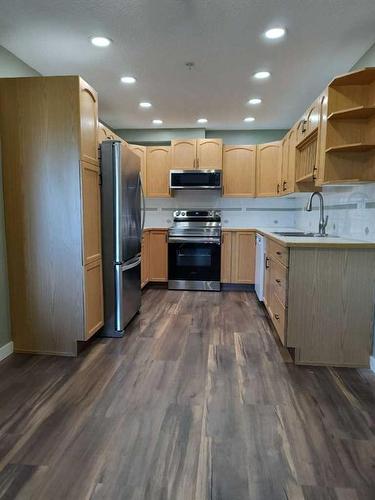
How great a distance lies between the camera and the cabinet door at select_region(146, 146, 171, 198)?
5.06m

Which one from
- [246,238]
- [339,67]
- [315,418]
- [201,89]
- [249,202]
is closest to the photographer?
[315,418]

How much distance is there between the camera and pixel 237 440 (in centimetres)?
164

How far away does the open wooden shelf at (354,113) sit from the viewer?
222cm

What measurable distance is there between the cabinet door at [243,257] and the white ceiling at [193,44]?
1803 mm

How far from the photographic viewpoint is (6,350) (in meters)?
2.59

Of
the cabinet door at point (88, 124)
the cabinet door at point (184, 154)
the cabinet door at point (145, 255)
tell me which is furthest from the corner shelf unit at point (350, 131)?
the cabinet door at point (145, 255)

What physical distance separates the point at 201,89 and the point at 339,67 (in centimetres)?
135

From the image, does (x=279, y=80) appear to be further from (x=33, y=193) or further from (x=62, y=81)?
(x=33, y=193)

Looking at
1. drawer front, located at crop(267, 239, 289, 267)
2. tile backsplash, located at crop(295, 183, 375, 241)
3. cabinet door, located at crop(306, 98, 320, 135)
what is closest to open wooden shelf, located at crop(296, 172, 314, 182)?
tile backsplash, located at crop(295, 183, 375, 241)

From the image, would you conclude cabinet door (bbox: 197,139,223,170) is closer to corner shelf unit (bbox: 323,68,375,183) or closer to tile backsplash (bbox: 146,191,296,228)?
tile backsplash (bbox: 146,191,296,228)

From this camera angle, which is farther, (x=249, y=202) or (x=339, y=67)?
(x=249, y=202)

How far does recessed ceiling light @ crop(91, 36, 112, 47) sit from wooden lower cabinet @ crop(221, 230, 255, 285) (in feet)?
9.31

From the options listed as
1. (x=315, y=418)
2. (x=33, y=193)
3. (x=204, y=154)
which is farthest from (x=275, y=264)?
(x=204, y=154)

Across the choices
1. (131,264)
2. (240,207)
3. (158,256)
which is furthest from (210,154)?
(131,264)
